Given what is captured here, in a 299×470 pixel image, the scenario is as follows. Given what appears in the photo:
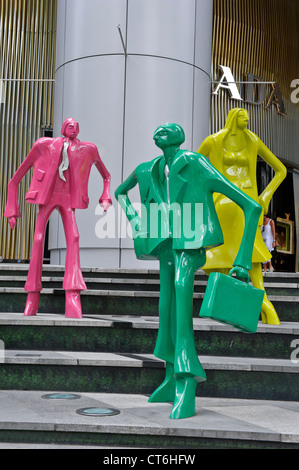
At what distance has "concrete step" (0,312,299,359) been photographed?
4.27 m

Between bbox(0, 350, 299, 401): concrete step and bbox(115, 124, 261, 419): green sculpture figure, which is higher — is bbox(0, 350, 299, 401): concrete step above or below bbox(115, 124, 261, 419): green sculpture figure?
below

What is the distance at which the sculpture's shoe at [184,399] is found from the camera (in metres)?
3.14

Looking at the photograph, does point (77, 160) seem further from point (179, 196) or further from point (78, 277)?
point (179, 196)

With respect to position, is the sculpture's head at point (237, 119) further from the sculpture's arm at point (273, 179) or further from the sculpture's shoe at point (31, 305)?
the sculpture's shoe at point (31, 305)

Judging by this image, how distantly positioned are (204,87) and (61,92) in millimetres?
2324

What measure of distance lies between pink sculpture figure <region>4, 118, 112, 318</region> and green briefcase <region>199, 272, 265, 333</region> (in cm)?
235

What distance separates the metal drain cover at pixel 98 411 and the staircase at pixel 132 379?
0.16 ft

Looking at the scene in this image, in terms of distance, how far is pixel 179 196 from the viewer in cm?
337

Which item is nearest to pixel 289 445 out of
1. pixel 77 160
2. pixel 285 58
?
pixel 77 160

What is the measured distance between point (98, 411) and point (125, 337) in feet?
3.86

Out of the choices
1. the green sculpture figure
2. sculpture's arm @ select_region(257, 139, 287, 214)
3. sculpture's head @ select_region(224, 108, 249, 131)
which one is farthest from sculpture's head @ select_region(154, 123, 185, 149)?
sculpture's head @ select_region(224, 108, 249, 131)

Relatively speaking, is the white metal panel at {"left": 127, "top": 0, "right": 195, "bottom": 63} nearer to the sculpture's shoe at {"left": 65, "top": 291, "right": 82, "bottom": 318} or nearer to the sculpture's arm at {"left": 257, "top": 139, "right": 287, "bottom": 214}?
the sculpture's arm at {"left": 257, "top": 139, "right": 287, "bottom": 214}

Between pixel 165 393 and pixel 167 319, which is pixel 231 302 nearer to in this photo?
pixel 167 319

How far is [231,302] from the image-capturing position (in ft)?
9.81
